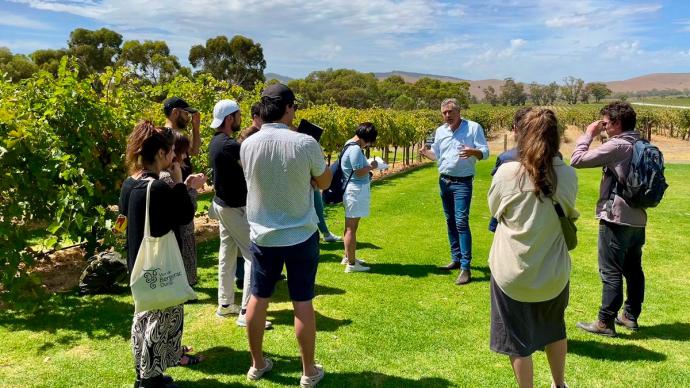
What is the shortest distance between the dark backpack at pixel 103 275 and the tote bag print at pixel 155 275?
2.51 m

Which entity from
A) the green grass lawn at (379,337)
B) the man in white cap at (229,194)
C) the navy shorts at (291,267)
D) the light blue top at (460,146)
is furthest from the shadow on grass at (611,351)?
the man in white cap at (229,194)

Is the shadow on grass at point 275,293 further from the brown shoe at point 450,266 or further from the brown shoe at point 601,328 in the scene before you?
the brown shoe at point 601,328

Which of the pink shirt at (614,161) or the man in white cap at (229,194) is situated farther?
the man in white cap at (229,194)

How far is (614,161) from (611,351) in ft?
4.91

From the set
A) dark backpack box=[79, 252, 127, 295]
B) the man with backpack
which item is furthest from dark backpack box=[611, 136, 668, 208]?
dark backpack box=[79, 252, 127, 295]

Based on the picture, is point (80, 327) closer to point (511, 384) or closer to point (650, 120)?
point (511, 384)

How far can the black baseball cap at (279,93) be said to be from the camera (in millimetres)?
3100

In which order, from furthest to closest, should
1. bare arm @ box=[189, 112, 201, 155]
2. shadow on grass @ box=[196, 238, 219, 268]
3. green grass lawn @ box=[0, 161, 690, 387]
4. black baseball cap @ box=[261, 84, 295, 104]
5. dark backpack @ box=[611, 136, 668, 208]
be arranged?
1. shadow on grass @ box=[196, 238, 219, 268]
2. bare arm @ box=[189, 112, 201, 155]
3. dark backpack @ box=[611, 136, 668, 208]
4. green grass lawn @ box=[0, 161, 690, 387]
5. black baseball cap @ box=[261, 84, 295, 104]

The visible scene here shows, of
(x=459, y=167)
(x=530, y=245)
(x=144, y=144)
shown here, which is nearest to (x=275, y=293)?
(x=459, y=167)

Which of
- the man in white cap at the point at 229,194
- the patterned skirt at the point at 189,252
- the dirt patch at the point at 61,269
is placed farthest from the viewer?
the dirt patch at the point at 61,269

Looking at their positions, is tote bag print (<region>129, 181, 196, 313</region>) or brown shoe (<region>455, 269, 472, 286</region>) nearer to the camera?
tote bag print (<region>129, 181, 196, 313</region>)

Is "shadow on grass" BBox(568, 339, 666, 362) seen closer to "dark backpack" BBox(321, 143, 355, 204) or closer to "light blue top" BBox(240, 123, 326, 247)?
"light blue top" BBox(240, 123, 326, 247)

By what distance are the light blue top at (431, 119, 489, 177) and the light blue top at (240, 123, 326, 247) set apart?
286 cm

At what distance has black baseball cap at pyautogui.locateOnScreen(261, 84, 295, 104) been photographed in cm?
310
